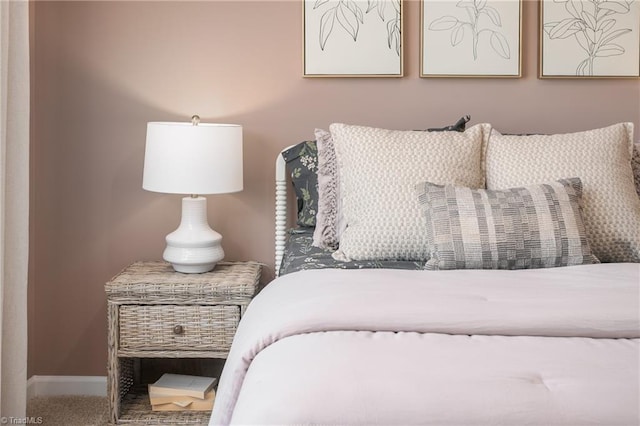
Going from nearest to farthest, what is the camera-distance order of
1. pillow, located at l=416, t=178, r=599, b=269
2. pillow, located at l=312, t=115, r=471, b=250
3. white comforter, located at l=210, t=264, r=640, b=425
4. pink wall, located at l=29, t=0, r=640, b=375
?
white comforter, located at l=210, t=264, r=640, b=425
pillow, located at l=416, t=178, r=599, b=269
pillow, located at l=312, t=115, r=471, b=250
pink wall, located at l=29, t=0, r=640, b=375

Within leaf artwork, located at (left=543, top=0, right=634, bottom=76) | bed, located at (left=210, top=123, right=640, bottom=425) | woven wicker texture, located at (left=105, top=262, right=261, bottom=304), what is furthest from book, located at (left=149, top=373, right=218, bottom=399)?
leaf artwork, located at (left=543, top=0, right=634, bottom=76)

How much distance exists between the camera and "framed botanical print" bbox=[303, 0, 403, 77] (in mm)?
2873

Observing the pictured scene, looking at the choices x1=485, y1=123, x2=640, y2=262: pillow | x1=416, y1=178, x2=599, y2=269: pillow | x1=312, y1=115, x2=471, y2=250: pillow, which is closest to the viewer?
x1=416, y1=178, x2=599, y2=269: pillow

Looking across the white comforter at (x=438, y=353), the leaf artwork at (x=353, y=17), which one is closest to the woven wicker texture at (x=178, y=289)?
the white comforter at (x=438, y=353)

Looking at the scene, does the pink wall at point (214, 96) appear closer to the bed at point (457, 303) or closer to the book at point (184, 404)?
the bed at point (457, 303)

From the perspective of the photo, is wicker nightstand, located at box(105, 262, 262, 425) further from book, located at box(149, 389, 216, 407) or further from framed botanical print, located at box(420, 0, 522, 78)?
framed botanical print, located at box(420, 0, 522, 78)

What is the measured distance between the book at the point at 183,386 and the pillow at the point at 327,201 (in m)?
0.72

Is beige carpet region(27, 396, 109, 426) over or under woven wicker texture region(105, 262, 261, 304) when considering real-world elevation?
under

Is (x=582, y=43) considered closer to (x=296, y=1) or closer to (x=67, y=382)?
(x=296, y=1)

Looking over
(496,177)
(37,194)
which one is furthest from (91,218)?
(496,177)

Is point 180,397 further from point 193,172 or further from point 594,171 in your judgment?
point 594,171

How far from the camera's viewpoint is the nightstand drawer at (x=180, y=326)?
99.7 inches

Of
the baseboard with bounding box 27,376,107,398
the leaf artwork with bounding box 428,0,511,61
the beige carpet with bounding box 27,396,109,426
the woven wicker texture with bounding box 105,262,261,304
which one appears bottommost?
the beige carpet with bounding box 27,396,109,426

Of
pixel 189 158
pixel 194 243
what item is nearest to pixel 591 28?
pixel 189 158
